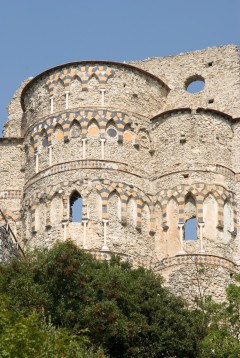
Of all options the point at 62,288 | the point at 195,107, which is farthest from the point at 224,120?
the point at 62,288

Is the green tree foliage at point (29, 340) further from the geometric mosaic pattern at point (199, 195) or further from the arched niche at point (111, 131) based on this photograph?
the arched niche at point (111, 131)

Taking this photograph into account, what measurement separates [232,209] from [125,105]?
15.1 feet

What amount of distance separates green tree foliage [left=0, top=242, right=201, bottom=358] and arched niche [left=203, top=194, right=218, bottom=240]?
13.9 feet

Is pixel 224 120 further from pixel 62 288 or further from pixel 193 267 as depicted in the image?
pixel 62 288

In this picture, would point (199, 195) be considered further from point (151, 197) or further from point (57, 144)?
point (57, 144)

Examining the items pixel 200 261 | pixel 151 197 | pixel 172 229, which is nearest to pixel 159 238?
pixel 172 229

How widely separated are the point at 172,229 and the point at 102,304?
6857 millimetres

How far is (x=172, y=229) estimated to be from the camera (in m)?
34.8

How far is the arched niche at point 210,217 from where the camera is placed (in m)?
34.3

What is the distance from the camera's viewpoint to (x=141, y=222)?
34.7 meters

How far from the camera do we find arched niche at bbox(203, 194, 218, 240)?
3431 centimetres

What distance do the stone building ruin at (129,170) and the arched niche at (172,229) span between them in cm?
3

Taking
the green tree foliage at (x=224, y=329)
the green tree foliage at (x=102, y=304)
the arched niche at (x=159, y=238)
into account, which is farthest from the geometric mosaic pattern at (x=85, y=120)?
the green tree foliage at (x=224, y=329)

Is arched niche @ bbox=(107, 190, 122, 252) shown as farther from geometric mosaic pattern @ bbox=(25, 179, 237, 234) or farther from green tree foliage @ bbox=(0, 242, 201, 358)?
green tree foliage @ bbox=(0, 242, 201, 358)
